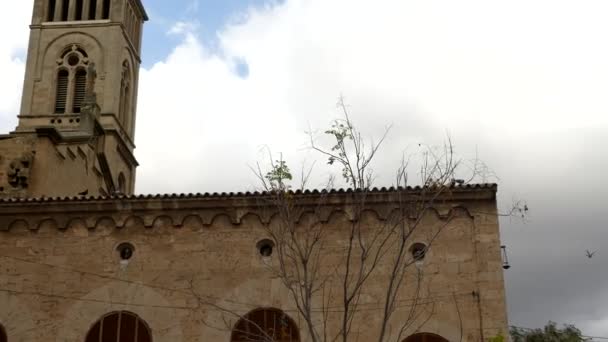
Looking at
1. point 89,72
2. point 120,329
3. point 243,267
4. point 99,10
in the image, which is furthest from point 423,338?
point 99,10

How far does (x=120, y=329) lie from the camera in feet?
45.1

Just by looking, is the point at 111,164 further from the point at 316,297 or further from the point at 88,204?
the point at 316,297

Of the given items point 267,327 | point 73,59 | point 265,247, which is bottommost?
point 267,327

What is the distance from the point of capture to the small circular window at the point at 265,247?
46.3 feet

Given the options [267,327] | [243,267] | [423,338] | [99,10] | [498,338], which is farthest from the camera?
[99,10]

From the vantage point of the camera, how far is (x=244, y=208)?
14289mm

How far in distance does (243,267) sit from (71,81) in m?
22.5

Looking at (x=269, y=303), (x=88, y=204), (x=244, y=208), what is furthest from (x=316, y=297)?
(x=88, y=204)

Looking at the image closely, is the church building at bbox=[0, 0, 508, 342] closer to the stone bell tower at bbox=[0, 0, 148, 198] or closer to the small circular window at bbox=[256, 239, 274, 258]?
the small circular window at bbox=[256, 239, 274, 258]

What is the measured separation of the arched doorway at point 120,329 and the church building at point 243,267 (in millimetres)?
19

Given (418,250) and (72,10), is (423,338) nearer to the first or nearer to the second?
(418,250)

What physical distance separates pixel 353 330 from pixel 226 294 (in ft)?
7.94

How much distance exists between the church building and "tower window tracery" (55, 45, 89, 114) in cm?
1882

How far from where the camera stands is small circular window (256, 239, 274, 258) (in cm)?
1413
